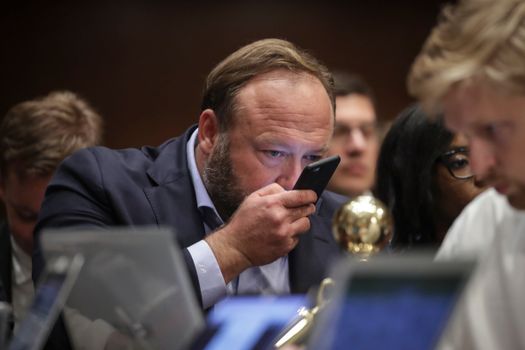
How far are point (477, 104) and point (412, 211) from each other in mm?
1179

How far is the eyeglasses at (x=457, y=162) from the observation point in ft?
7.95

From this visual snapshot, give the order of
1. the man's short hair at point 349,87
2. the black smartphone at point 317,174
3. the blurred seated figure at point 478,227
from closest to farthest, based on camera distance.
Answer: the blurred seated figure at point 478,227 < the black smartphone at point 317,174 < the man's short hair at point 349,87

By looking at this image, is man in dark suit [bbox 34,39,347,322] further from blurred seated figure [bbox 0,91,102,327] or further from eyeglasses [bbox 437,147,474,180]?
blurred seated figure [bbox 0,91,102,327]

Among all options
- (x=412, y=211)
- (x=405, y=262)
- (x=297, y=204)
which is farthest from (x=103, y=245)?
(x=412, y=211)

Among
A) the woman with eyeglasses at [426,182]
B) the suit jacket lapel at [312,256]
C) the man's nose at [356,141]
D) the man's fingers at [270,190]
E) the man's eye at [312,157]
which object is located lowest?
the man's nose at [356,141]

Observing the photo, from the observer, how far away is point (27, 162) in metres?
2.91

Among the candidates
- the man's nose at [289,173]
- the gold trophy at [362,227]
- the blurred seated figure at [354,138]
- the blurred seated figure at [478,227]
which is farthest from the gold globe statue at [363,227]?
the blurred seated figure at [354,138]

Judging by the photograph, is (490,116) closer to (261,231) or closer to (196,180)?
(261,231)

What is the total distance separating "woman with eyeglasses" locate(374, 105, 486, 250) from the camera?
7.96 ft

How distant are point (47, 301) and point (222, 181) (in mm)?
1103

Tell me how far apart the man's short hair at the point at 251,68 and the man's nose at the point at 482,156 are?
107 centimetres

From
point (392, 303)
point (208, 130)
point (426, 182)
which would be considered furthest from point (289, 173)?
point (392, 303)

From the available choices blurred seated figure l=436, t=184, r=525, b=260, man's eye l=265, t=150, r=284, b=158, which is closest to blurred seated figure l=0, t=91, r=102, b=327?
man's eye l=265, t=150, r=284, b=158

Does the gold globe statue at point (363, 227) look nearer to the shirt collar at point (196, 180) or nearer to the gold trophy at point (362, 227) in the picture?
the gold trophy at point (362, 227)
